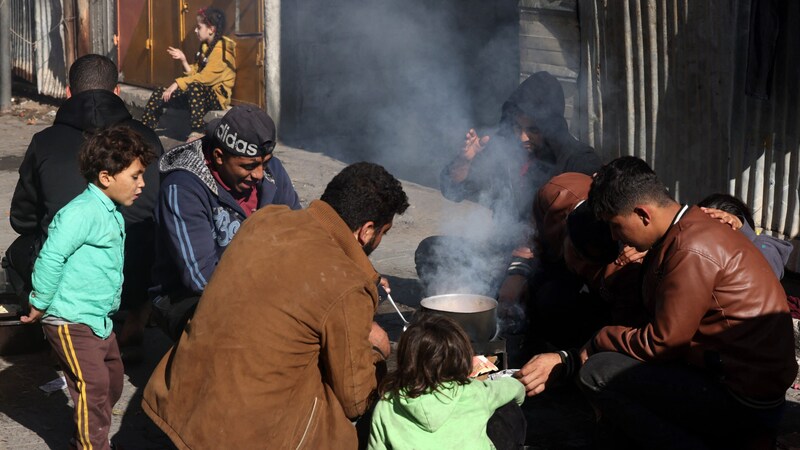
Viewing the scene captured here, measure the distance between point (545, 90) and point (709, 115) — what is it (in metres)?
1.04

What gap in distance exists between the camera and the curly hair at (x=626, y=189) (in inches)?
144

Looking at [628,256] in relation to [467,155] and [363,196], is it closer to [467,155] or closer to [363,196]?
[363,196]

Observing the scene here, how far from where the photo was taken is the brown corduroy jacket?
304 centimetres

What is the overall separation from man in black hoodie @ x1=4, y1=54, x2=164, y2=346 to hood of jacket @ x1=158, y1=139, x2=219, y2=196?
34 centimetres

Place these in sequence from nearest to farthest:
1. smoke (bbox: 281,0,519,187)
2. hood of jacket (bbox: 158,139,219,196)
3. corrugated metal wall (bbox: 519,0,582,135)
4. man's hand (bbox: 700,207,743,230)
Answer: man's hand (bbox: 700,207,743,230)
hood of jacket (bbox: 158,139,219,196)
corrugated metal wall (bbox: 519,0,582,135)
smoke (bbox: 281,0,519,187)

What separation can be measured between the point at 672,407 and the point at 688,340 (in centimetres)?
Answer: 27

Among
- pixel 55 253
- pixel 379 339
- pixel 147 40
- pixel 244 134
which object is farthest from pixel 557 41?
pixel 147 40

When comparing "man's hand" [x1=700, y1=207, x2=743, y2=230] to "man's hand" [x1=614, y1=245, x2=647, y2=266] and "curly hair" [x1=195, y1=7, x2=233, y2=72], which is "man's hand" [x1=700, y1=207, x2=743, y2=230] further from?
"curly hair" [x1=195, y1=7, x2=233, y2=72]

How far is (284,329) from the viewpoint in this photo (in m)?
3.05

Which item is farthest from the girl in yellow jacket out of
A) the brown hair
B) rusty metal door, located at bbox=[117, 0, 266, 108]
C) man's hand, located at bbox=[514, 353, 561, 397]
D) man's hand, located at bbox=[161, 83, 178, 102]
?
the brown hair

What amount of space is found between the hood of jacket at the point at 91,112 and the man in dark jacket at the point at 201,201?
700 mm

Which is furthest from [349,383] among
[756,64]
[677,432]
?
[756,64]

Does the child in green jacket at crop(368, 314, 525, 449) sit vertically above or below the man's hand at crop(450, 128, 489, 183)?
below

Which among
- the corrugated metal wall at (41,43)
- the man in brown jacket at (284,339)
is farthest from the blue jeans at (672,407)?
the corrugated metal wall at (41,43)
